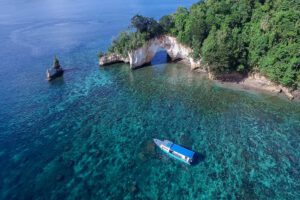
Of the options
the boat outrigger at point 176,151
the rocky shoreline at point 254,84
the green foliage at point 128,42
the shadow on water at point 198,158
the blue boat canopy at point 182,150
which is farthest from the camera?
the green foliage at point 128,42

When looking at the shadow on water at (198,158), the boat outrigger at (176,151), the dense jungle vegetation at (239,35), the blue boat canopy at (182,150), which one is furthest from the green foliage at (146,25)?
the shadow on water at (198,158)

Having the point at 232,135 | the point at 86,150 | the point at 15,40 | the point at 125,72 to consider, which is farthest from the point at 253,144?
the point at 15,40

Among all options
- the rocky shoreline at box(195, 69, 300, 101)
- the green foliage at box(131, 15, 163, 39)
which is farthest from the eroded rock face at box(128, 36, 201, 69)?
the rocky shoreline at box(195, 69, 300, 101)

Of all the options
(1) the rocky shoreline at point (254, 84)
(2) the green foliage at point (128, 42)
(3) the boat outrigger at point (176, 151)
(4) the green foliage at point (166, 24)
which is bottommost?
(3) the boat outrigger at point (176, 151)

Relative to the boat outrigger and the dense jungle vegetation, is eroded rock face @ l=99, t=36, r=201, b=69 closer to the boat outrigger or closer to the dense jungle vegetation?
the dense jungle vegetation

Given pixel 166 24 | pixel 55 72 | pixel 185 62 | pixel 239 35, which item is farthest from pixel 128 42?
pixel 239 35

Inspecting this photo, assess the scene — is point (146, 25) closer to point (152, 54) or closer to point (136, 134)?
point (152, 54)

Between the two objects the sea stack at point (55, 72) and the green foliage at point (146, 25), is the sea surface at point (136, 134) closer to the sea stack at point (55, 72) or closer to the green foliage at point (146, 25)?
the sea stack at point (55, 72)
